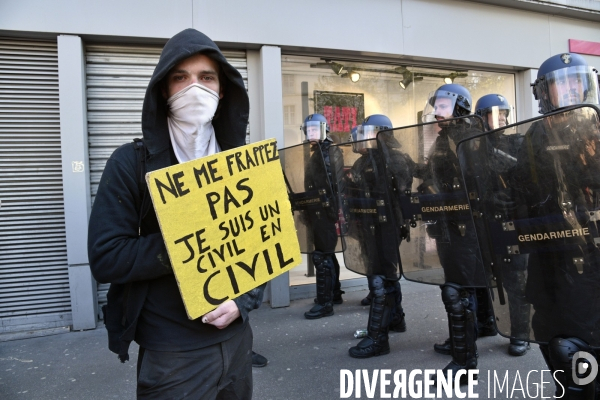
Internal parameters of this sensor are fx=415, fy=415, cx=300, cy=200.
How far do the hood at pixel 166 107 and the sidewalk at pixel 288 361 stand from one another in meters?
2.28

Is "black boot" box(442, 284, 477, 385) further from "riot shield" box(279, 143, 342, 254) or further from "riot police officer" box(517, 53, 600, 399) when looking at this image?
"riot shield" box(279, 143, 342, 254)

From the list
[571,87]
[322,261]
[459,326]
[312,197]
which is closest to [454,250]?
[459,326]

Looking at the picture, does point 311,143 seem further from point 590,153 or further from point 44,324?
point 44,324

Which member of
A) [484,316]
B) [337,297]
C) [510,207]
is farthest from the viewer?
[337,297]

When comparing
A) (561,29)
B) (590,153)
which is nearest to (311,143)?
(590,153)

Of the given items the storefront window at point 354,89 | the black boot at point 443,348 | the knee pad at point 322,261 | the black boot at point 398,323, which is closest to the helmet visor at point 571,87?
the black boot at point 443,348

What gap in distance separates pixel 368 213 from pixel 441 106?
1.13 metres

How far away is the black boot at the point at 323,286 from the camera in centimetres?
499

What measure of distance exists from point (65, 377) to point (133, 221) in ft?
10.1

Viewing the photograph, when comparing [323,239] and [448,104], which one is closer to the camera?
[448,104]

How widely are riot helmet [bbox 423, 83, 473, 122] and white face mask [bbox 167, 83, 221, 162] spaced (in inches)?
101

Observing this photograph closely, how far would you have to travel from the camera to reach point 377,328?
3.80 meters

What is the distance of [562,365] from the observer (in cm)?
191

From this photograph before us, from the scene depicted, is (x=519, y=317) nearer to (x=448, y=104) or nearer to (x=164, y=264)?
(x=164, y=264)
